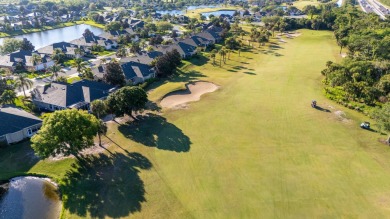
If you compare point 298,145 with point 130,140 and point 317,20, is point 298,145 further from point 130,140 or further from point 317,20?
point 317,20

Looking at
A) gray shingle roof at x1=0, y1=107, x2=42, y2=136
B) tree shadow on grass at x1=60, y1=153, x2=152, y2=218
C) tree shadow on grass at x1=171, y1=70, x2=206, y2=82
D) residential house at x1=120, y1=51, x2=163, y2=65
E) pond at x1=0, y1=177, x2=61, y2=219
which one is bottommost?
pond at x1=0, y1=177, x2=61, y2=219

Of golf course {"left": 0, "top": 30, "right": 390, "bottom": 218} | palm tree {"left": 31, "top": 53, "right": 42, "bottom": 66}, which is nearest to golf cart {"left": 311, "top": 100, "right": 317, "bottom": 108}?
golf course {"left": 0, "top": 30, "right": 390, "bottom": 218}

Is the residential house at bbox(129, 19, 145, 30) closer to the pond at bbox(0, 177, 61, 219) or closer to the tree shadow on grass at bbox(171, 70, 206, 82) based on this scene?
the tree shadow on grass at bbox(171, 70, 206, 82)

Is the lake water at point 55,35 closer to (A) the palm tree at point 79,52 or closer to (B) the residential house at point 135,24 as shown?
(B) the residential house at point 135,24

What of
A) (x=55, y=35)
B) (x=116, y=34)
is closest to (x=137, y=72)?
(x=116, y=34)

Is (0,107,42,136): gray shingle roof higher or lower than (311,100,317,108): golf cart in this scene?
higher

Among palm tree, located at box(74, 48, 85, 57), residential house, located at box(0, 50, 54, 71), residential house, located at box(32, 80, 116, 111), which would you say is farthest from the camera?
palm tree, located at box(74, 48, 85, 57)
